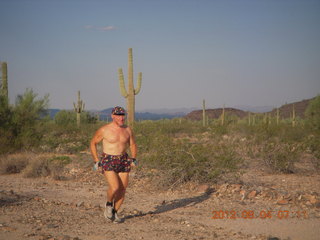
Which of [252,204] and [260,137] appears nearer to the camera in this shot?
[252,204]

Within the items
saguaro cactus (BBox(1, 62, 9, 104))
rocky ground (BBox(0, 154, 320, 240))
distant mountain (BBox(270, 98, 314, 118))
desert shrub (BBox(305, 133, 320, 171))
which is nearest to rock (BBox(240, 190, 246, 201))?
rocky ground (BBox(0, 154, 320, 240))

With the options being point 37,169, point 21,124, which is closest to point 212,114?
point 21,124

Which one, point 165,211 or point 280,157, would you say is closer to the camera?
point 165,211

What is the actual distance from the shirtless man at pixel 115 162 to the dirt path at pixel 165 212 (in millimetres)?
375

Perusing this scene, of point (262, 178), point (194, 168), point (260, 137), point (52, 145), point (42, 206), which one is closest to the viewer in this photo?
point (42, 206)

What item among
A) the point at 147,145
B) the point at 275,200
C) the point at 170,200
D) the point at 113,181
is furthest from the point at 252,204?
the point at 147,145

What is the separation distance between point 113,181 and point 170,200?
102 inches

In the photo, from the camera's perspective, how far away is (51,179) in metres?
11.7

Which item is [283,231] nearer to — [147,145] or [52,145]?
[147,145]

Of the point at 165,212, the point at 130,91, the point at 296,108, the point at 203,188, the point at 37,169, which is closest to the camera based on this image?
the point at 165,212

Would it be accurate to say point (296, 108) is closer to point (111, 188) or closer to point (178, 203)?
point (178, 203)

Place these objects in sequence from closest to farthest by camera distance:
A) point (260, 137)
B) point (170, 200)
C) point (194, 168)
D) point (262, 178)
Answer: point (170, 200) → point (194, 168) → point (262, 178) → point (260, 137)
